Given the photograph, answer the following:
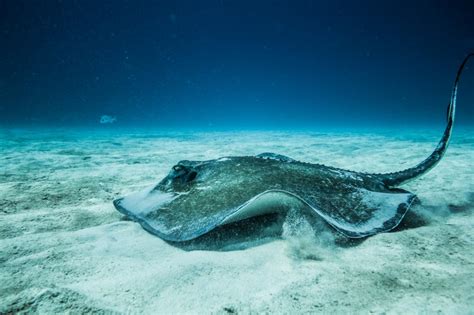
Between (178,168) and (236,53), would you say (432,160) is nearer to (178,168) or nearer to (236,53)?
(178,168)

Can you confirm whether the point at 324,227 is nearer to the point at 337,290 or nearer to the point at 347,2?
the point at 337,290

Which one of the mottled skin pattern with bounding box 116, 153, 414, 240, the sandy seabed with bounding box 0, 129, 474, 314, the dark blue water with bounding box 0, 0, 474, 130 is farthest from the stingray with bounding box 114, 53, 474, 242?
the dark blue water with bounding box 0, 0, 474, 130

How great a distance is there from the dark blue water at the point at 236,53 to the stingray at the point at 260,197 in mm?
35275

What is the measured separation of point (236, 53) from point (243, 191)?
228 ft

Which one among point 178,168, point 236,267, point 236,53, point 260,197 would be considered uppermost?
point 236,53

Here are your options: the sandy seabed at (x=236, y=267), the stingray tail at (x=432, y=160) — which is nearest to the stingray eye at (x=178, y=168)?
the sandy seabed at (x=236, y=267)

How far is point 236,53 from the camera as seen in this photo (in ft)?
215

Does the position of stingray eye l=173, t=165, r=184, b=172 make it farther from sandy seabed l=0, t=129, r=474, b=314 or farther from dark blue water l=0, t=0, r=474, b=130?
dark blue water l=0, t=0, r=474, b=130

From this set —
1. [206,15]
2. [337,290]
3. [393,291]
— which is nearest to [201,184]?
[337,290]

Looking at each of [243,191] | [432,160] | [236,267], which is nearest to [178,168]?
[243,191]

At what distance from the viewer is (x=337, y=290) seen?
1427mm

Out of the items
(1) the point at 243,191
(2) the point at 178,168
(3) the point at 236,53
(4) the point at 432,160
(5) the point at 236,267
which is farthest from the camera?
(3) the point at 236,53

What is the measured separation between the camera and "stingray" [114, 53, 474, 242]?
71.6 inches

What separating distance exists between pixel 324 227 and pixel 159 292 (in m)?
1.40
